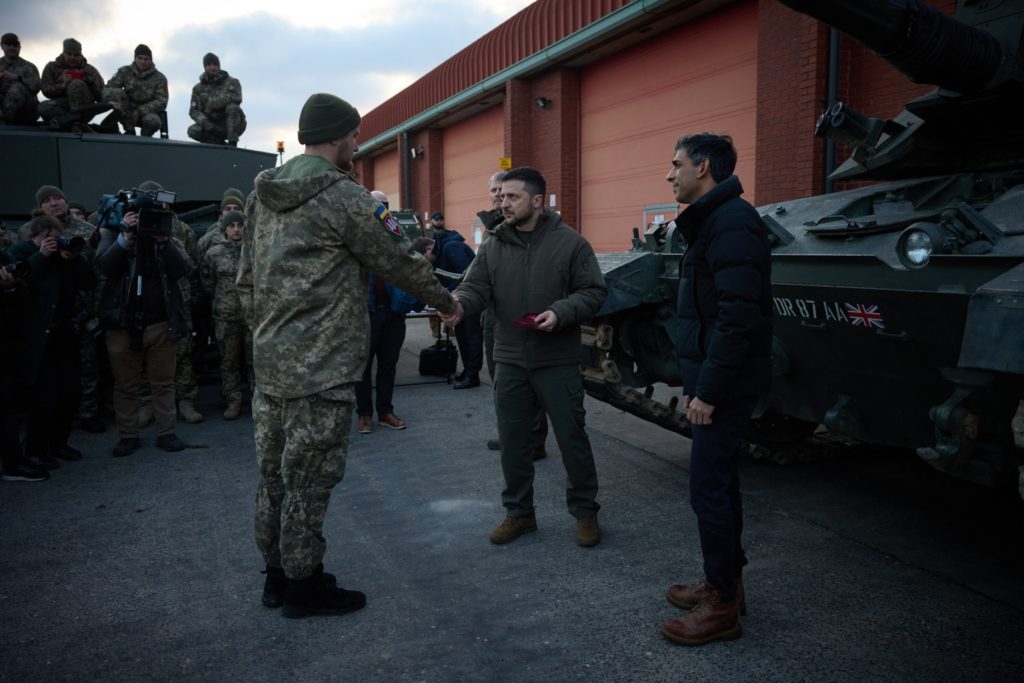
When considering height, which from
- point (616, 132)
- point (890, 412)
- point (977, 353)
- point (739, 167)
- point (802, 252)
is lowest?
point (890, 412)

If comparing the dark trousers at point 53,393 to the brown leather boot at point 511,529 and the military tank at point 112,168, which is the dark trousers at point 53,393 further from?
the military tank at point 112,168

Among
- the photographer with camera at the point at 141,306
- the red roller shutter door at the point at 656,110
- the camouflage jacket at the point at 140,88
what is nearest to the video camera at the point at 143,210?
the photographer with camera at the point at 141,306

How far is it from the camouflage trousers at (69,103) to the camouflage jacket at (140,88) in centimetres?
47

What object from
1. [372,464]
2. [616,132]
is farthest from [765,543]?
[616,132]

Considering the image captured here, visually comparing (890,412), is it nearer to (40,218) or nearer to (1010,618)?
(1010,618)

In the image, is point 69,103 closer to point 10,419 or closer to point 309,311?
point 10,419

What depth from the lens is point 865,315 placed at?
3.47 meters

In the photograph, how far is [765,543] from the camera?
388 centimetres

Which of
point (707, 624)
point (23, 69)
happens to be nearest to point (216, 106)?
point (23, 69)

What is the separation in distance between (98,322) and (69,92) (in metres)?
4.50

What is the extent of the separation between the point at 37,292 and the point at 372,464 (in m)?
2.37

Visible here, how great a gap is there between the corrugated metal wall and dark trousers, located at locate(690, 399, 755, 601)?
9542mm

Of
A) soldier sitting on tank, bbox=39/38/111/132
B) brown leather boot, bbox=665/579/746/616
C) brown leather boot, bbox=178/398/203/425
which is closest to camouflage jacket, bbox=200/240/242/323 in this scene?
brown leather boot, bbox=178/398/203/425

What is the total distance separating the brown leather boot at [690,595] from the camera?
3086 millimetres
